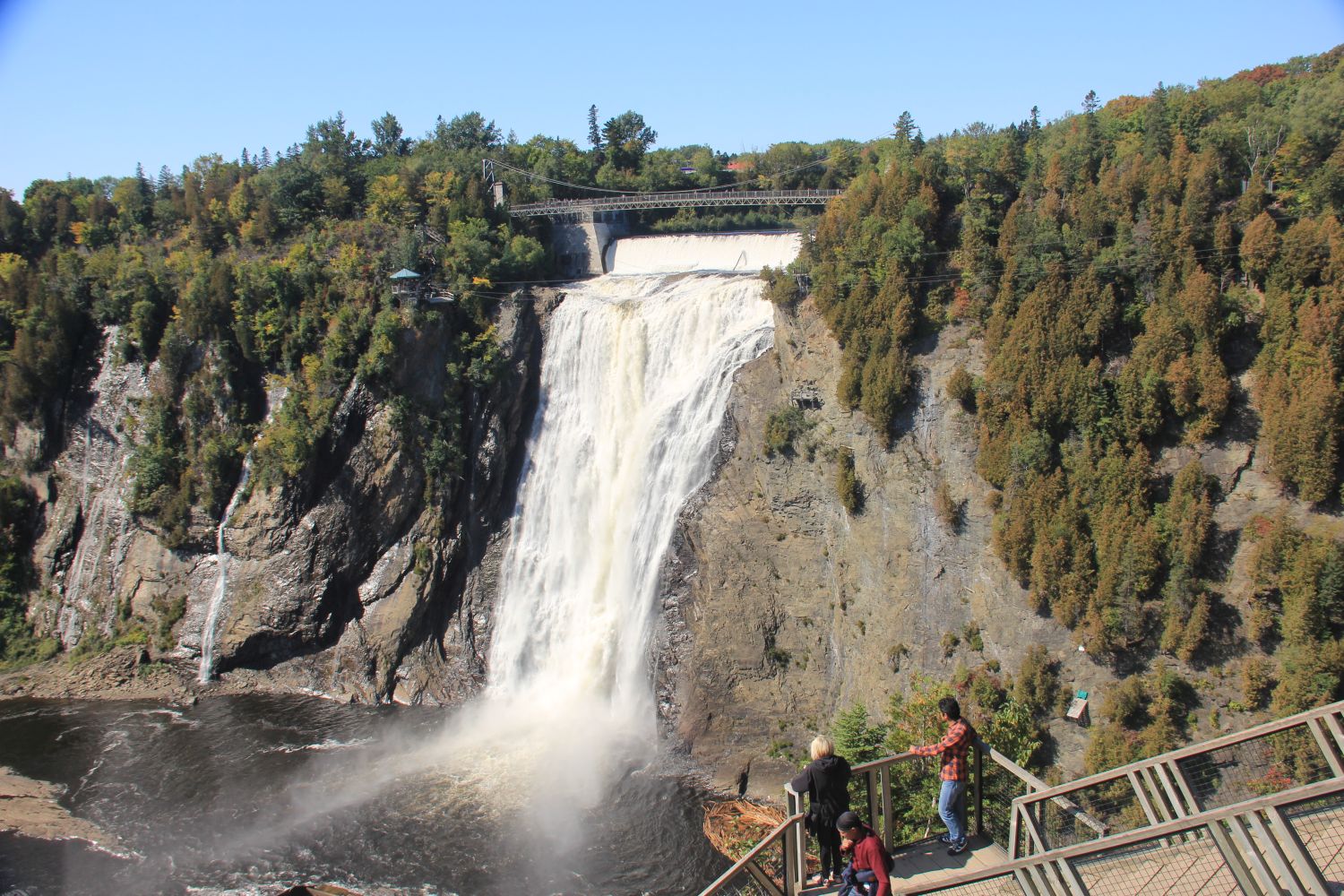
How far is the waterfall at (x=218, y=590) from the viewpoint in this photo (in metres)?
35.3

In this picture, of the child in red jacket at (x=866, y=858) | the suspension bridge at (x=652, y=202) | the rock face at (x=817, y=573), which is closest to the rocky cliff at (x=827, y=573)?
the rock face at (x=817, y=573)

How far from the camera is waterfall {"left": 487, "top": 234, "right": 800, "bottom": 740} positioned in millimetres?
30672

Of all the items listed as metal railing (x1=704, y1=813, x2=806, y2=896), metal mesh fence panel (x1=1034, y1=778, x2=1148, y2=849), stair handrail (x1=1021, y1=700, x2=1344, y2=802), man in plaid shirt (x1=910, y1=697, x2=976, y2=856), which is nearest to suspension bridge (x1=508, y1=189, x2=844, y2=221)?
man in plaid shirt (x1=910, y1=697, x2=976, y2=856)

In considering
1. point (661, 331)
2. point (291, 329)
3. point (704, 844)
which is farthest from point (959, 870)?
point (291, 329)

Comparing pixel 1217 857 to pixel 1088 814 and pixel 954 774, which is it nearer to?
pixel 1088 814

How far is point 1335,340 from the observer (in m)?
20.0

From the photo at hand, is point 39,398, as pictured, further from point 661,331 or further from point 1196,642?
point 1196,642

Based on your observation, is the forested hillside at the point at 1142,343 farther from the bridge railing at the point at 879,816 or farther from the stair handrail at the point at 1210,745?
the stair handrail at the point at 1210,745

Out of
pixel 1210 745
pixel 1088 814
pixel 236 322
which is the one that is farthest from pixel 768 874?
pixel 236 322

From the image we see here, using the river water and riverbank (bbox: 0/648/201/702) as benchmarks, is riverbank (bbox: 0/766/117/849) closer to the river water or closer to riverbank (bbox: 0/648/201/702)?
the river water

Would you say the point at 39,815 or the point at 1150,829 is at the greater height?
the point at 1150,829

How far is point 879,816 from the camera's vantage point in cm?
1173

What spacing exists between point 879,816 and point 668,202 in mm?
38455

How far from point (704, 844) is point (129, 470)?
93.6ft
